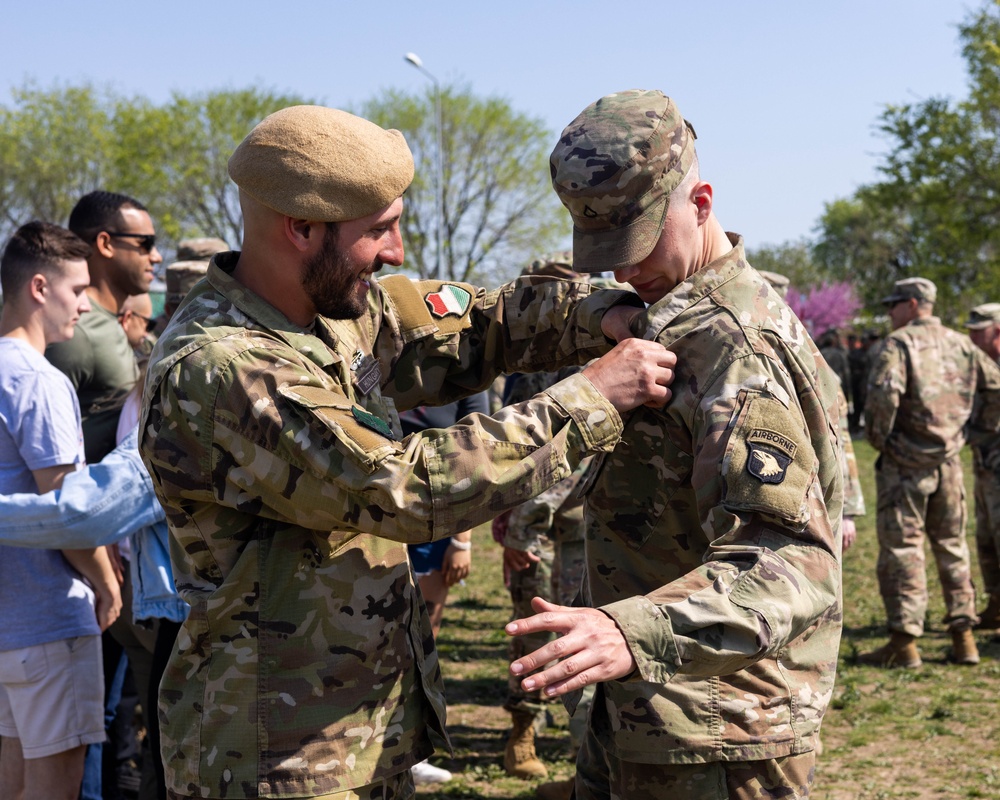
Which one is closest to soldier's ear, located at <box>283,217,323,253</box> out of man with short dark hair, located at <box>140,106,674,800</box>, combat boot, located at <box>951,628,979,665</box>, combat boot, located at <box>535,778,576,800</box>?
man with short dark hair, located at <box>140,106,674,800</box>

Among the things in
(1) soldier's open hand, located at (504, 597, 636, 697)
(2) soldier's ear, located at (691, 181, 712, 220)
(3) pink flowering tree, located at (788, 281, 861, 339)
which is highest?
(3) pink flowering tree, located at (788, 281, 861, 339)

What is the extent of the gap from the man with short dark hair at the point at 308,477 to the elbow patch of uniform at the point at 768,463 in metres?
0.24

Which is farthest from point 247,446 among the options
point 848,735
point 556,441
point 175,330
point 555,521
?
point 848,735

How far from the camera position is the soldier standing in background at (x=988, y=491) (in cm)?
856

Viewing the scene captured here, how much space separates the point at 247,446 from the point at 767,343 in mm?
1222

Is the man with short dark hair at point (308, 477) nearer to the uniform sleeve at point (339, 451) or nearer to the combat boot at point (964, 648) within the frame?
the uniform sleeve at point (339, 451)

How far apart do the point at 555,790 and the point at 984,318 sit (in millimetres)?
5871

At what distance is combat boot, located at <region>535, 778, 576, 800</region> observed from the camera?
526cm

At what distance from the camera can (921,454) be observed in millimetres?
7844

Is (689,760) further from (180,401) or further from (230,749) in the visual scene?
(180,401)

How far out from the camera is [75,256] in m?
4.14

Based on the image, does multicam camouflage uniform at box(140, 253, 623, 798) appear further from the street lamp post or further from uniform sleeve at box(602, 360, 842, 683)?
the street lamp post

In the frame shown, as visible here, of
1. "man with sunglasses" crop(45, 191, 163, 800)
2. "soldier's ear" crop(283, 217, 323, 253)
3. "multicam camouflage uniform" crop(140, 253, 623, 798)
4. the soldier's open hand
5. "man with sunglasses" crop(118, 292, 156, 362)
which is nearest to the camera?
the soldier's open hand

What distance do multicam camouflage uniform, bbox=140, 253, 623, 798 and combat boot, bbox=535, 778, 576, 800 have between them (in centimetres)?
280
